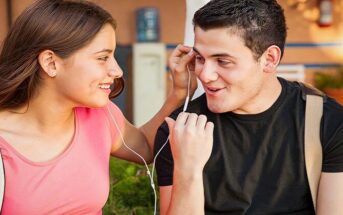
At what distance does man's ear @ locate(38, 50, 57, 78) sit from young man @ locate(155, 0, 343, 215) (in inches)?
21.4

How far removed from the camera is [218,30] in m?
2.62

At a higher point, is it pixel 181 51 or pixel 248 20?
pixel 248 20

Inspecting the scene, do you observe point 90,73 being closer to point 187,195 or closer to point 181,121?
point 181,121

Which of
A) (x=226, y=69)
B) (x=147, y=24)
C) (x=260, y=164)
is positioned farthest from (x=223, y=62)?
(x=147, y=24)

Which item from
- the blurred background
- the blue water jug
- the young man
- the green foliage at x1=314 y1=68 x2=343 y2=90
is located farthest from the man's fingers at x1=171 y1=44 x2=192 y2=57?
the green foliage at x1=314 y1=68 x2=343 y2=90

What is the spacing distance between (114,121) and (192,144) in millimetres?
605

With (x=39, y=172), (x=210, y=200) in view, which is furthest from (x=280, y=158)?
(x=39, y=172)

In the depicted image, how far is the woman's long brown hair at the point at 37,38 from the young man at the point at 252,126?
473mm

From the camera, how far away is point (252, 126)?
275 centimetres

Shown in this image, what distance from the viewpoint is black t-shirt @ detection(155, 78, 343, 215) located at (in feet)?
8.92

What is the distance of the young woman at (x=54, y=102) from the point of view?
2572mm

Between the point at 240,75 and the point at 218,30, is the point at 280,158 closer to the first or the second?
the point at 240,75

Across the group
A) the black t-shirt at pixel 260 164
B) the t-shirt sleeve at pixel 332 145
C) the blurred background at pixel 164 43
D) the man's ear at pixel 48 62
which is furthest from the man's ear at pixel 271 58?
the blurred background at pixel 164 43

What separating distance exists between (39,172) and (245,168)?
2.86 feet
